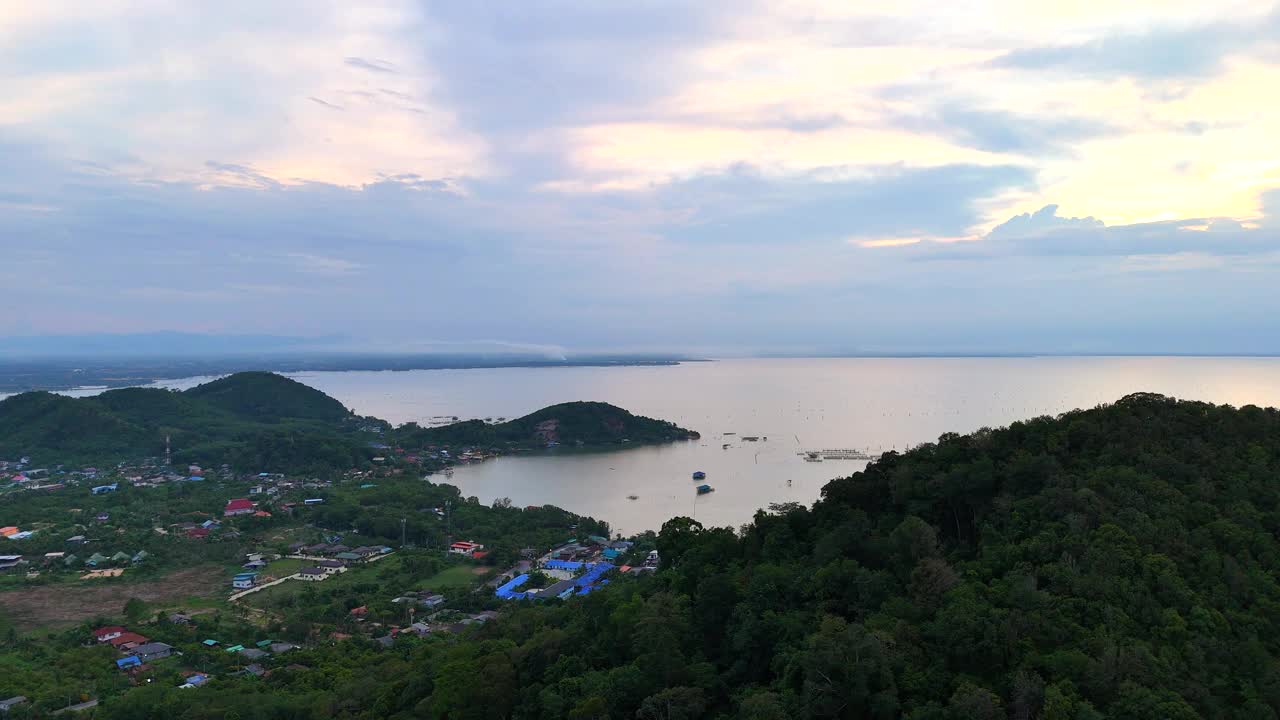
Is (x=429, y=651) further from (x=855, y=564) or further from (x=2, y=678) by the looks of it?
(x=855, y=564)

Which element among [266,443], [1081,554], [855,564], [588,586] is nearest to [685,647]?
[855,564]

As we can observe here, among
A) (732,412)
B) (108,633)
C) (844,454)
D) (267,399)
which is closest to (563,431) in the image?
(844,454)

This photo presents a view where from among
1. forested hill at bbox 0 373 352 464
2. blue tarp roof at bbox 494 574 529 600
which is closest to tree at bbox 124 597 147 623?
blue tarp roof at bbox 494 574 529 600

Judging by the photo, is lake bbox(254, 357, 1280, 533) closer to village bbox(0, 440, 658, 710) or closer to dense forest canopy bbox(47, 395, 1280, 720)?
village bbox(0, 440, 658, 710)

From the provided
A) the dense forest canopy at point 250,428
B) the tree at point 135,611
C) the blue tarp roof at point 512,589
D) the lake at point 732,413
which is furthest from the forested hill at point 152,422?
the blue tarp roof at point 512,589

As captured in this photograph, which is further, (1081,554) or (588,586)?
(588,586)
